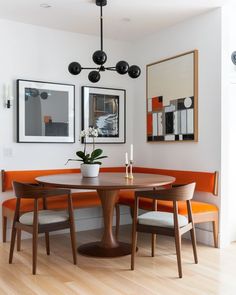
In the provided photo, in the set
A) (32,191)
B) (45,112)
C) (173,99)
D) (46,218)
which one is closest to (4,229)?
(46,218)

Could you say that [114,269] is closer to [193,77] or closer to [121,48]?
[193,77]

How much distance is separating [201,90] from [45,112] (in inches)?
76.8

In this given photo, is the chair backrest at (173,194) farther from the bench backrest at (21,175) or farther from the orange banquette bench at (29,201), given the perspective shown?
the bench backrest at (21,175)

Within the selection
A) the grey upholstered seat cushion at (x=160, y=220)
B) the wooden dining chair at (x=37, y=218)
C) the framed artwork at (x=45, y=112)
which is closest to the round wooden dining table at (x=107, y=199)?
the wooden dining chair at (x=37, y=218)

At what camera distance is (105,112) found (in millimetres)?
5324

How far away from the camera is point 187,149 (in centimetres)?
467

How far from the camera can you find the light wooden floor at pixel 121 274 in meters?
2.95

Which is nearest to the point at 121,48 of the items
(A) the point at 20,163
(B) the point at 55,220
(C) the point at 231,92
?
(C) the point at 231,92

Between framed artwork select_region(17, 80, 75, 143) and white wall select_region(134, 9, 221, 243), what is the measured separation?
1203 millimetres

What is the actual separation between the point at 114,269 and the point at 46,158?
6.31 feet

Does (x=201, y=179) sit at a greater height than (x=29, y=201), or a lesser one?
greater

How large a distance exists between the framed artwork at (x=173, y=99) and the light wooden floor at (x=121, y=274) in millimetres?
1459

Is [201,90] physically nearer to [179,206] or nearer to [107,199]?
[179,206]

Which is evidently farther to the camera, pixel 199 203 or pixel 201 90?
pixel 201 90
